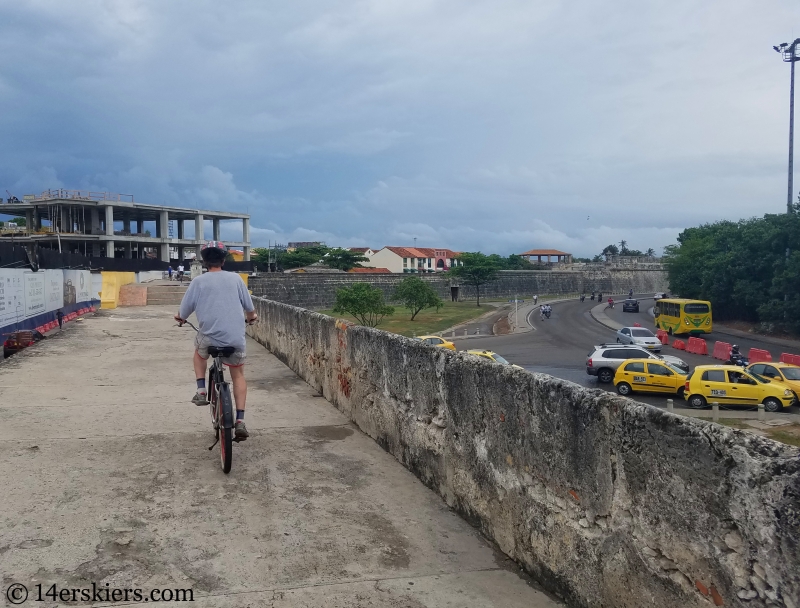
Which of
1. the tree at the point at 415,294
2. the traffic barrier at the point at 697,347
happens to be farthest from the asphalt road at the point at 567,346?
the tree at the point at 415,294

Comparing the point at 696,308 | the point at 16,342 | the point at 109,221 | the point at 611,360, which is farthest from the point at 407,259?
the point at 16,342

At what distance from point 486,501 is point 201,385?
260 centimetres

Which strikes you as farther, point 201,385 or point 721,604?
point 201,385

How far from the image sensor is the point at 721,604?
228 cm

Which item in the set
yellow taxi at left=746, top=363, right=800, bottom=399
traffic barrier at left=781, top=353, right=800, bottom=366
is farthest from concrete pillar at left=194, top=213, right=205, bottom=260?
yellow taxi at left=746, top=363, right=800, bottom=399

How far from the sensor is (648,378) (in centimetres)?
2064

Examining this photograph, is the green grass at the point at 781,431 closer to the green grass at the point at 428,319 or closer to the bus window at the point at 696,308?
the bus window at the point at 696,308

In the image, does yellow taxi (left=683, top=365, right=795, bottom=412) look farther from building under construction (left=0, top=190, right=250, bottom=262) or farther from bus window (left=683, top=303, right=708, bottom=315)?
building under construction (left=0, top=190, right=250, bottom=262)

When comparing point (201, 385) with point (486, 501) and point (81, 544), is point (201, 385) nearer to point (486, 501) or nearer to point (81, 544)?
point (81, 544)

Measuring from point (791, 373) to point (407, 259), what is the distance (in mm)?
110963

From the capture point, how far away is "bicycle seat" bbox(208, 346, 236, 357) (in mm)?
5195

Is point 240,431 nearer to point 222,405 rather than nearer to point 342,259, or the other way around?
point 222,405

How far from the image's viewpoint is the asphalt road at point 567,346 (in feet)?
85.9

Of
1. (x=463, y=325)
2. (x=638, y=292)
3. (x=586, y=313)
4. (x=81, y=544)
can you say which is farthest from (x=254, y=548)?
(x=638, y=292)
